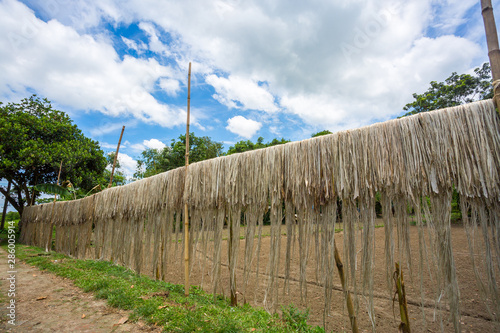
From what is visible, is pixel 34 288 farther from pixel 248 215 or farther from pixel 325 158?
pixel 325 158

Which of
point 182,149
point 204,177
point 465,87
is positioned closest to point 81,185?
point 182,149

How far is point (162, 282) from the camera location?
4449mm

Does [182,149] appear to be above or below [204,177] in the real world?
above

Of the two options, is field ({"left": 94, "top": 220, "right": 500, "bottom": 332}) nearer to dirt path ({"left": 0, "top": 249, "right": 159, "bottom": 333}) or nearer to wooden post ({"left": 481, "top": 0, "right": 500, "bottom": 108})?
dirt path ({"left": 0, "top": 249, "right": 159, "bottom": 333})

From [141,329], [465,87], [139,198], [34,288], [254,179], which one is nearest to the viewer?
[141,329]

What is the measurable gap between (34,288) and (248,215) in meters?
3.99

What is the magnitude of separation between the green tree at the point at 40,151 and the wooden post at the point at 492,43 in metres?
14.9

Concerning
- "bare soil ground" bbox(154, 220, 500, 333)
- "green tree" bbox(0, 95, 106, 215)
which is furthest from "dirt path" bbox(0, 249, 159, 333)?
"green tree" bbox(0, 95, 106, 215)

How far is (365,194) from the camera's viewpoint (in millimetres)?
2330

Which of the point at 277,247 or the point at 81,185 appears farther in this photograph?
the point at 81,185

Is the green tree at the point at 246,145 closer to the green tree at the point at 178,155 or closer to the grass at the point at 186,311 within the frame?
the green tree at the point at 178,155

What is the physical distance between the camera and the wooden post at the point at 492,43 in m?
1.79

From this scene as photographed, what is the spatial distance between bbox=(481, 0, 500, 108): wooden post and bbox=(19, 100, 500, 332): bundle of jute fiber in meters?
0.18

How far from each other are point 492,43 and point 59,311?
5241mm
